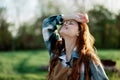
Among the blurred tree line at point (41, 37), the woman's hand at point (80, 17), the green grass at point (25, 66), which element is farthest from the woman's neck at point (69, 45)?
the blurred tree line at point (41, 37)

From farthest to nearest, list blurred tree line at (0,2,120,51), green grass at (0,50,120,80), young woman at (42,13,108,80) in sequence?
blurred tree line at (0,2,120,51)
green grass at (0,50,120,80)
young woman at (42,13,108,80)

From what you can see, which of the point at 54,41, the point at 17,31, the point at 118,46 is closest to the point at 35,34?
the point at 17,31

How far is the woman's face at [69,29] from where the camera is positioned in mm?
3338

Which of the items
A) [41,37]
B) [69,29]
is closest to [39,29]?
[41,37]

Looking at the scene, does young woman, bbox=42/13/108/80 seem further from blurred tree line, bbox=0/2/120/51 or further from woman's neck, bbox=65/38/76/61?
blurred tree line, bbox=0/2/120/51

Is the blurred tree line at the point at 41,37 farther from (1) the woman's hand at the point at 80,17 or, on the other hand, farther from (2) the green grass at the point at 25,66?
(1) the woman's hand at the point at 80,17

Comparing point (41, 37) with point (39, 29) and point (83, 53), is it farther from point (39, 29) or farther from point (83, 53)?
point (83, 53)

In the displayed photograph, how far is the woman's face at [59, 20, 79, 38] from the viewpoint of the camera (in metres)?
3.34

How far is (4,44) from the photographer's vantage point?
47.1 ft

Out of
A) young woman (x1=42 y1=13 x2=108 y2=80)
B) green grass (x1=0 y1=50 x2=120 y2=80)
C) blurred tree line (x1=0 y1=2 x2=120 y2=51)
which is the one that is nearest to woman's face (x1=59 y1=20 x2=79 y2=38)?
young woman (x1=42 y1=13 x2=108 y2=80)

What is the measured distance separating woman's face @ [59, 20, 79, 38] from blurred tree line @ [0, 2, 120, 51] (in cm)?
895

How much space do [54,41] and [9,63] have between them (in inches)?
271

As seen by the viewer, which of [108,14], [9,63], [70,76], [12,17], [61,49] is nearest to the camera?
[70,76]

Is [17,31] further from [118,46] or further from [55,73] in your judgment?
[55,73]
